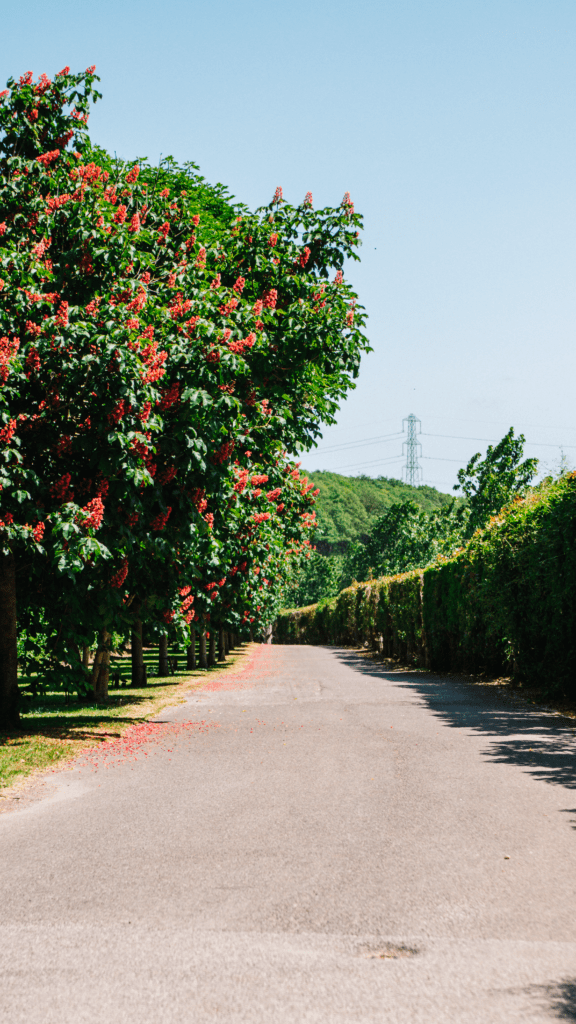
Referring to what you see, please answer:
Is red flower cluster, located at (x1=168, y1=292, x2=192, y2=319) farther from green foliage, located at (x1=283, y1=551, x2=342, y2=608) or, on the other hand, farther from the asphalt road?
green foliage, located at (x1=283, y1=551, x2=342, y2=608)

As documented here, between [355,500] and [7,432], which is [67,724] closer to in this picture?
[7,432]

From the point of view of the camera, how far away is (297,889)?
177 inches

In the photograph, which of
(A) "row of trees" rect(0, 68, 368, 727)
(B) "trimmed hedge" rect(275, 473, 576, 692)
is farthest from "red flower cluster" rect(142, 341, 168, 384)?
(B) "trimmed hedge" rect(275, 473, 576, 692)

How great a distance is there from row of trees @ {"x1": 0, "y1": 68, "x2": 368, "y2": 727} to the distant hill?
102 metres

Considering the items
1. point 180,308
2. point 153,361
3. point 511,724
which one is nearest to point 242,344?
point 180,308

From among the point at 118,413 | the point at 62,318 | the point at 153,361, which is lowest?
the point at 118,413

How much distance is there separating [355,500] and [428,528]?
70.6m

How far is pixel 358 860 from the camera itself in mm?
5043

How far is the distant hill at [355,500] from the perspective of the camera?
128 m

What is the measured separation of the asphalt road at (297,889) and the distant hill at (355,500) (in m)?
108

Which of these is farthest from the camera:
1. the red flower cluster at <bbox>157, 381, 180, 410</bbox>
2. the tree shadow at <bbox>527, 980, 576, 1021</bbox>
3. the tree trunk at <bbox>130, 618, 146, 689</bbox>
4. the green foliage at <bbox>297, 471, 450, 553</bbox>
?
the green foliage at <bbox>297, 471, 450, 553</bbox>

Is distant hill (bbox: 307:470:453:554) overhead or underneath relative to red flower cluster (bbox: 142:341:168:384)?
overhead

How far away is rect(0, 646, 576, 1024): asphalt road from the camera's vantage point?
3281mm

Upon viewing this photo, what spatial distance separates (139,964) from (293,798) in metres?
3.36
